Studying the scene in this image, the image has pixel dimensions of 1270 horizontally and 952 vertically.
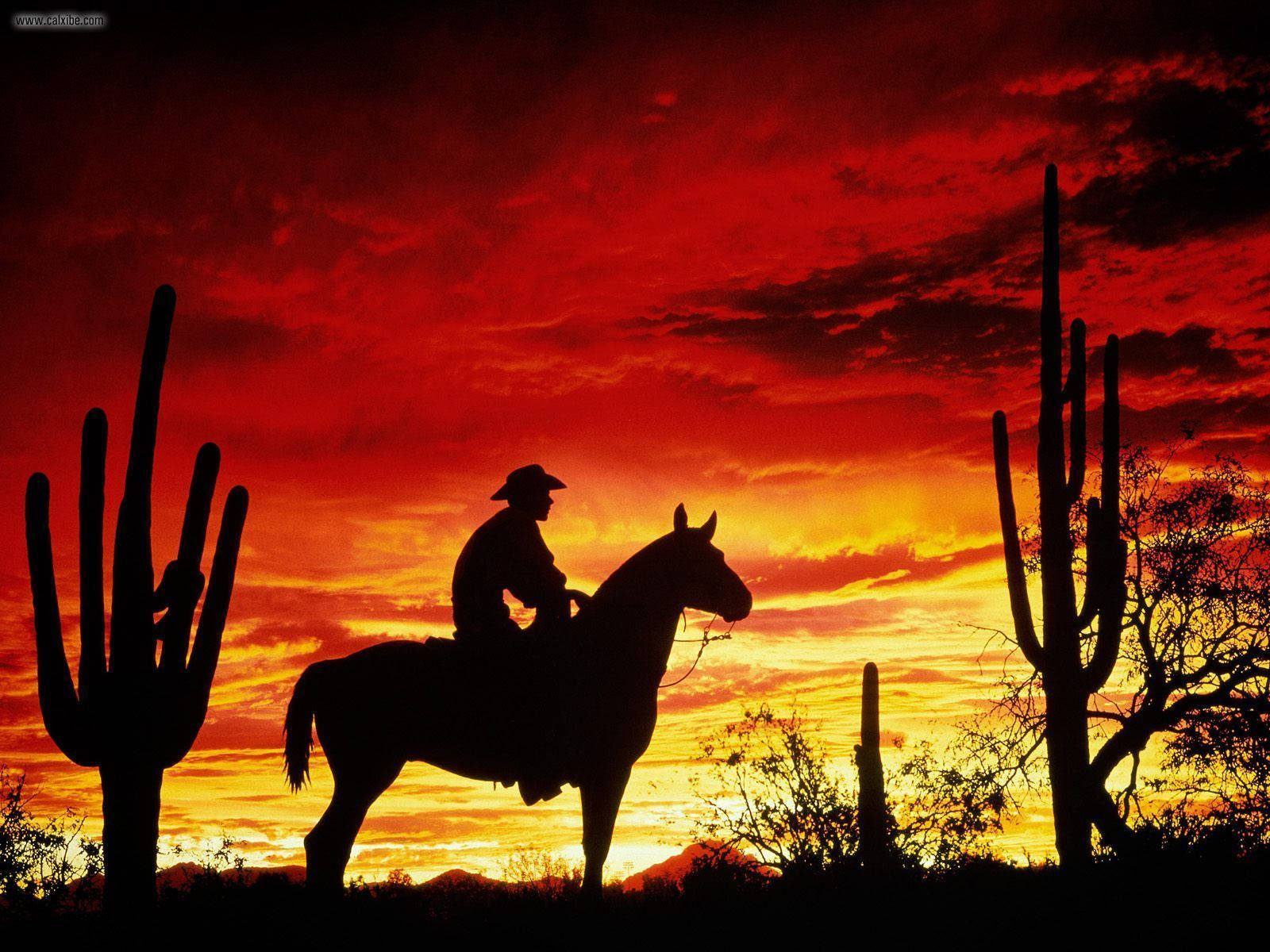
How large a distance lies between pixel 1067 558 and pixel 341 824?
8.80 meters

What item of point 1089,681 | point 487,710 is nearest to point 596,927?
point 487,710

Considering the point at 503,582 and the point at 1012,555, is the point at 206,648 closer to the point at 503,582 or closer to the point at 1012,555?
the point at 503,582

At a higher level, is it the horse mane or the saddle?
the horse mane

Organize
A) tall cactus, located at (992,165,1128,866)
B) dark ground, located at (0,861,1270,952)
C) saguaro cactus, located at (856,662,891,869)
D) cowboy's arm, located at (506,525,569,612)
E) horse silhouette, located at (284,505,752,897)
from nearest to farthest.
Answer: dark ground, located at (0,861,1270,952) < horse silhouette, located at (284,505,752,897) < cowboy's arm, located at (506,525,569,612) < saguaro cactus, located at (856,662,891,869) < tall cactus, located at (992,165,1128,866)

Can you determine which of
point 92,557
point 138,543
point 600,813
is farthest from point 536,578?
point 92,557

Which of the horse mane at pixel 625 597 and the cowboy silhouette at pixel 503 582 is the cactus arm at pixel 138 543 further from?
the horse mane at pixel 625 597

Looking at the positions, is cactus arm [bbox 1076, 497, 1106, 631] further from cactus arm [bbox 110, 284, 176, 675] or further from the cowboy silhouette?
cactus arm [bbox 110, 284, 176, 675]

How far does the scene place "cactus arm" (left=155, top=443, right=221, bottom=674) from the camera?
29.5ft

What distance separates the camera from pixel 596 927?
7.84 meters

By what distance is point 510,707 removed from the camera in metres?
9.66

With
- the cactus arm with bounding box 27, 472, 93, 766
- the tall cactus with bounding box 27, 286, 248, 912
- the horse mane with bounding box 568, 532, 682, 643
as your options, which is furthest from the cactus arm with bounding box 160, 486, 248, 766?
the horse mane with bounding box 568, 532, 682, 643

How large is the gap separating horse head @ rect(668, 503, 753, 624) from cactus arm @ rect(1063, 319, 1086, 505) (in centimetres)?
498

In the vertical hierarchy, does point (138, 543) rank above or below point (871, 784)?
above

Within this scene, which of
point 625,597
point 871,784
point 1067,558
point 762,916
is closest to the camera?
point 762,916
